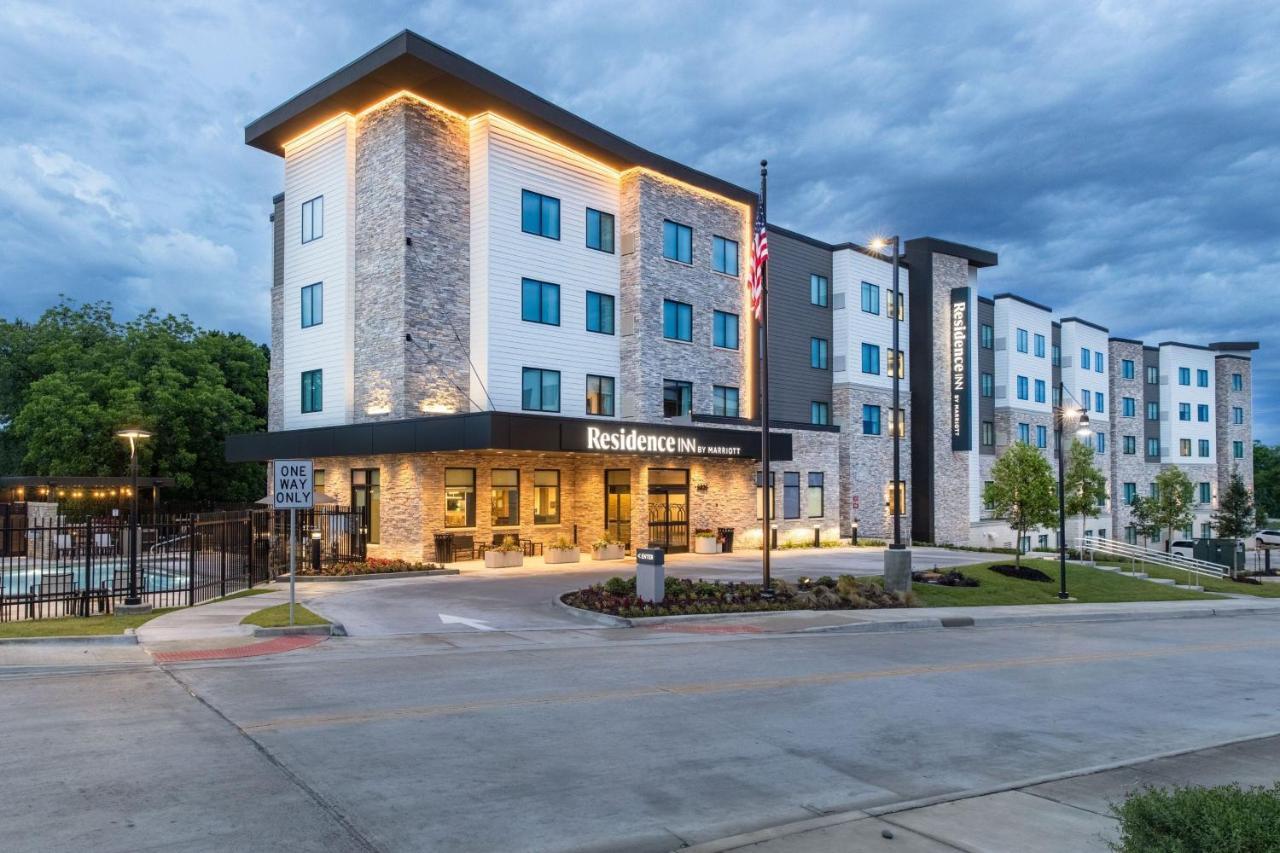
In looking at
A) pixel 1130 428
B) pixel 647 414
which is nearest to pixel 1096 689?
pixel 647 414

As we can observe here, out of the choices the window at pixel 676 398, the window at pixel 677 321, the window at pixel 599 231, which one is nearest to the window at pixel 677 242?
the window at pixel 677 321

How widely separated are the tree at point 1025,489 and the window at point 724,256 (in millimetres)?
14696

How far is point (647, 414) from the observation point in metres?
36.7

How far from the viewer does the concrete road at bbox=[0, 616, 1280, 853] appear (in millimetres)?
6875

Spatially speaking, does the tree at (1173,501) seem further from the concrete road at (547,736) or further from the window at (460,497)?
the concrete road at (547,736)

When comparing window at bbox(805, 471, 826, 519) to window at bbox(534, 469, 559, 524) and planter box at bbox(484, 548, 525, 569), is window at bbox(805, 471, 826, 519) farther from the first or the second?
planter box at bbox(484, 548, 525, 569)

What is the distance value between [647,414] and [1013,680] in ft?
78.7

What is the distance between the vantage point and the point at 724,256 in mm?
41219

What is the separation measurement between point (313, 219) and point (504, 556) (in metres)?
15.6

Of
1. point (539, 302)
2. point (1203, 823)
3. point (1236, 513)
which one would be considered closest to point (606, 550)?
point (539, 302)

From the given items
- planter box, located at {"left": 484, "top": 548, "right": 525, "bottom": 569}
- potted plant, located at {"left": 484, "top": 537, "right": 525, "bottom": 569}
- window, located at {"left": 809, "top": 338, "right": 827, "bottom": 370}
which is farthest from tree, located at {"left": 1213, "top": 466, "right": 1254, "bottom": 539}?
planter box, located at {"left": 484, "top": 548, "right": 525, "bottom": 569}

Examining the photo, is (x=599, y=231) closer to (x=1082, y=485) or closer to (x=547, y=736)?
(x=547, y=736)

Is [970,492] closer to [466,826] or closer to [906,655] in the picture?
[906,655]

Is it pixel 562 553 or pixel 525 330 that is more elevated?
pixel 525 330
